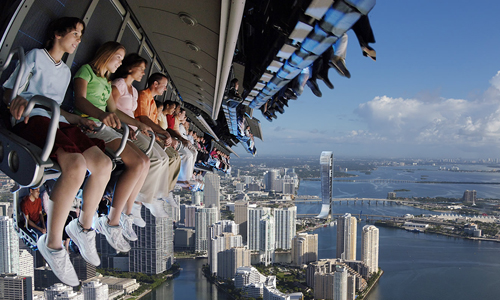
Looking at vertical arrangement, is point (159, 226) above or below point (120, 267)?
above

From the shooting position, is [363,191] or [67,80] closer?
[67,80]

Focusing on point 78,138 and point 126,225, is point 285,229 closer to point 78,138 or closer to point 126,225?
point 126,225

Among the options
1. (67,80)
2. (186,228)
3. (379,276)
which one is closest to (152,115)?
(67,80)

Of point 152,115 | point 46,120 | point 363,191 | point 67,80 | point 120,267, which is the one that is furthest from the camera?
point 363,191

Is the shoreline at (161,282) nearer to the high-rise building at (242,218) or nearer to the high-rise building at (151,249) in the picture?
the high-rise building at (151,249)

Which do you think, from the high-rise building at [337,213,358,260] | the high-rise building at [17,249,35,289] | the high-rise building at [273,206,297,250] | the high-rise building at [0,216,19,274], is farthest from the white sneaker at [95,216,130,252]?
the high-rise building at [273,206,297,250]

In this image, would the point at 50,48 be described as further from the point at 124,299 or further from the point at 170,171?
the point at 124,299

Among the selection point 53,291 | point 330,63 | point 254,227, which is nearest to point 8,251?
point 53,291

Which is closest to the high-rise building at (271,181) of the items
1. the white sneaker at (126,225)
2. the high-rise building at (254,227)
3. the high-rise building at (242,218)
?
the high-rise building at (242,218)
